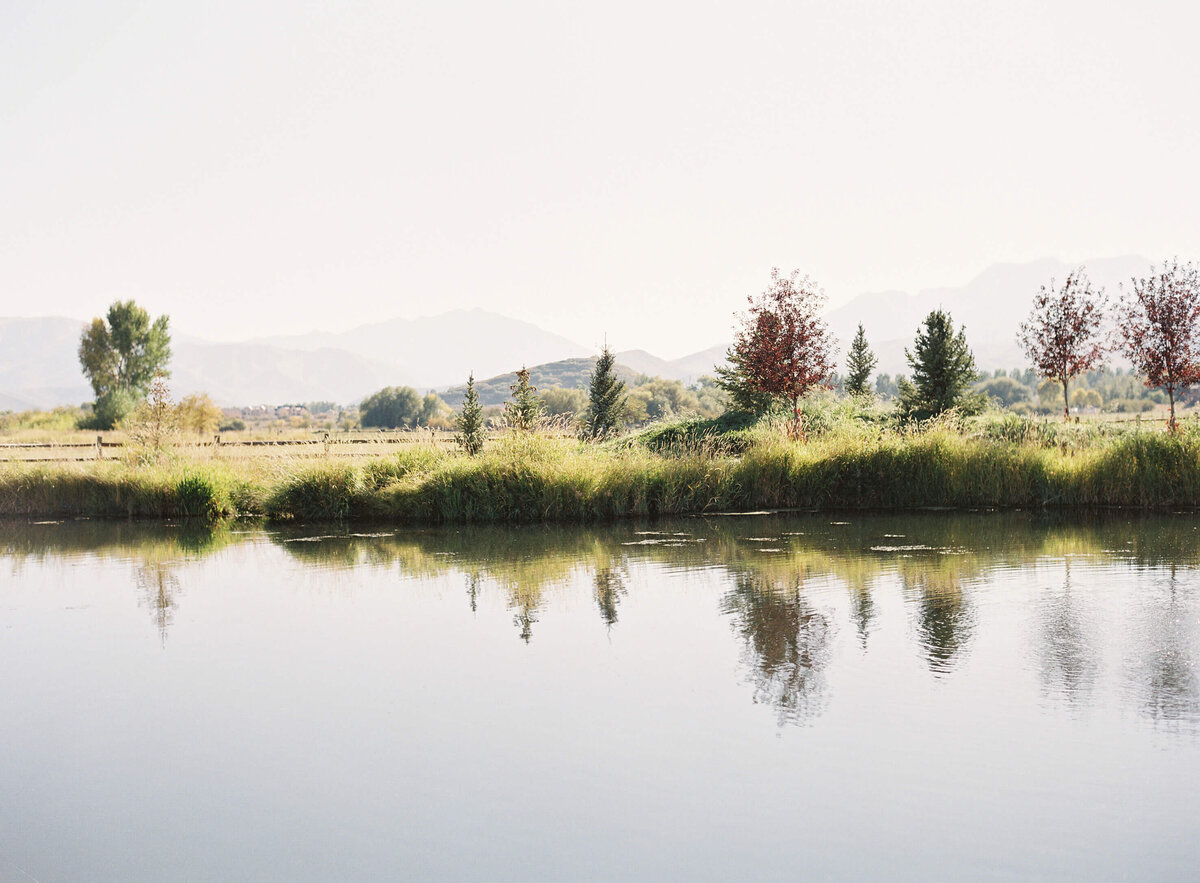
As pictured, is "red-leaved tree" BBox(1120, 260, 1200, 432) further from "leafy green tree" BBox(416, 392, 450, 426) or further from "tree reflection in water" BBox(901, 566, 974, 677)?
"leafy green tree" BBox(416, 392, 450, 426)

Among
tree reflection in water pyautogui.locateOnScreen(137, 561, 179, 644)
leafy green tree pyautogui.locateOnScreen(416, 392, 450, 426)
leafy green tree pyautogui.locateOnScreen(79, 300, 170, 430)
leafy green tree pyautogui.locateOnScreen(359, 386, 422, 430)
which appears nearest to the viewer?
tree reflection in water pyautogui.locateOnScreen(137, 561, 179, 644)

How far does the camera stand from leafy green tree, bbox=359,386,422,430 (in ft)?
283

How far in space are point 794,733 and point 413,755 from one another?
5.95 feet

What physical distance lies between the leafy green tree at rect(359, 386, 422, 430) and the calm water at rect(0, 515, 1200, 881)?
7817 centimetres

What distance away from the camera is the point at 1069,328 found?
21875mm

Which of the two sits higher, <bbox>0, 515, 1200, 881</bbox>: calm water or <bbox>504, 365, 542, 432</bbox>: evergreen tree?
<bbox>504, 365, 542, 432</bbox>: evergreen tree

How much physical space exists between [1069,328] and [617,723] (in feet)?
67.0

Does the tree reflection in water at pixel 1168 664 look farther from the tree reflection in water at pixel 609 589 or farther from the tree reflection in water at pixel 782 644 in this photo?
the tree reflection in water at pixel 609 589

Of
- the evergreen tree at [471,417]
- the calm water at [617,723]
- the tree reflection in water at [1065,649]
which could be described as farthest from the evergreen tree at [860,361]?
the tree reflection in water at [1065,649]

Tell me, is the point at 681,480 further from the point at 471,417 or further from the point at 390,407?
the point at 390,407

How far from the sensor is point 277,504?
47.5ft

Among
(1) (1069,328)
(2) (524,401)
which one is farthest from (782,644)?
(1) (1069,328)

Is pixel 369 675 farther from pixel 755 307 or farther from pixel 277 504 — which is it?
pixel 755 307

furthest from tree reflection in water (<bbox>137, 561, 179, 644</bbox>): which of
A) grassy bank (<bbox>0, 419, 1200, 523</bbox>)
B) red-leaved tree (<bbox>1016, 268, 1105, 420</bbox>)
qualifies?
red-leaved tree (<bbox>1016, 268, 1105, 420</bbox>)
